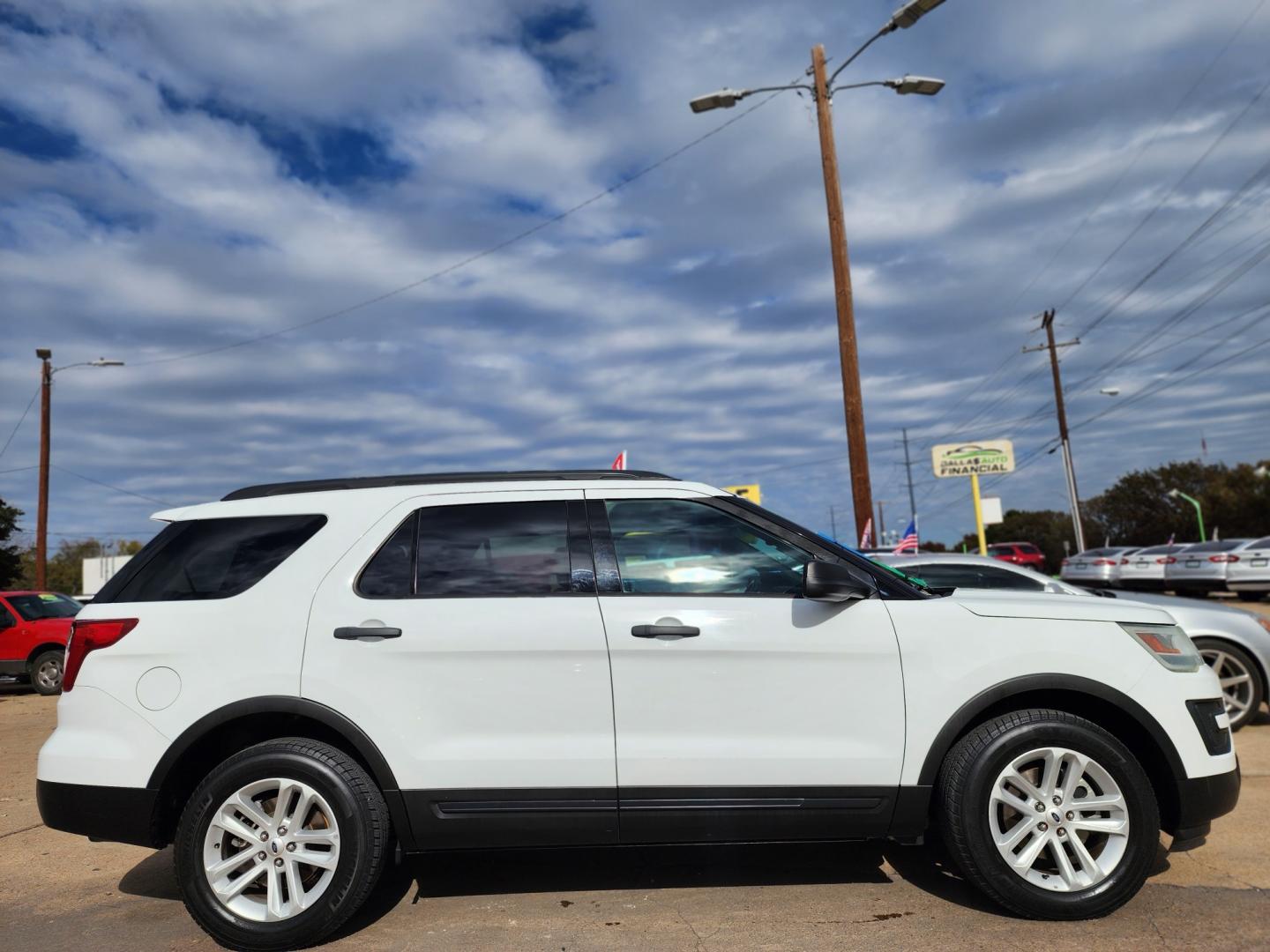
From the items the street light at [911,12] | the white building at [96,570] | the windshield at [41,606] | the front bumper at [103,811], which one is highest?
the street light at [911,12]

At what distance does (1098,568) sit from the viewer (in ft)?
100

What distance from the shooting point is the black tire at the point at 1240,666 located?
24.9ft

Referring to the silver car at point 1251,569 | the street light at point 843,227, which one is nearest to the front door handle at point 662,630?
the street light at point 843,227

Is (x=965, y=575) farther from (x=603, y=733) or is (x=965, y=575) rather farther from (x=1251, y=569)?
(x=1251, y=569)

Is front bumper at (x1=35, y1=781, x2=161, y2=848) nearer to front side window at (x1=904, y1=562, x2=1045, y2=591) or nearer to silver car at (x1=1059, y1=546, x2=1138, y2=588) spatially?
front side window at (x1=904, y1=562, x2=1045, y2=591)

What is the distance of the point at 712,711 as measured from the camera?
12.8ft

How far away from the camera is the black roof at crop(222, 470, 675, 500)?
4.37 metres

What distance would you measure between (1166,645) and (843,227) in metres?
10.8

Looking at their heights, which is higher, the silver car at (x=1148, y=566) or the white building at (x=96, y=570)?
the white building at (x=96, y=570)

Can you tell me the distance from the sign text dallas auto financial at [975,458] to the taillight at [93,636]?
153 ft

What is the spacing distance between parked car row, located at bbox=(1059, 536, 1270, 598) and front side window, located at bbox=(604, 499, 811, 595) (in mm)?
18008

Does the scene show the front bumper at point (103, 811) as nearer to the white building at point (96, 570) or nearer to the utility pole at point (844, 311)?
the utility pole at point (844, 311)

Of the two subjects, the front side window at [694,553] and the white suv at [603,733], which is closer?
the white suv at [603,733]

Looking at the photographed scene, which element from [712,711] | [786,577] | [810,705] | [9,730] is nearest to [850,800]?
[810,705]
